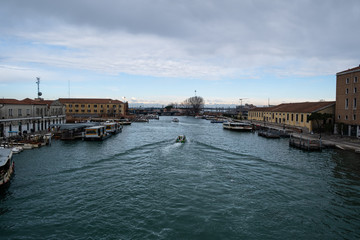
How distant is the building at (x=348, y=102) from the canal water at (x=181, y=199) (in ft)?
45.7

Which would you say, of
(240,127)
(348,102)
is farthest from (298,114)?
(240,127)

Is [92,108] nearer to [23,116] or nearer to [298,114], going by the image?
[23,116]

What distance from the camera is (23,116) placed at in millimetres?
44344

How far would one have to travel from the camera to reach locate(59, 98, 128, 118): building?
108 meters

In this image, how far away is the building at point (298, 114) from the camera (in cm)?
4551

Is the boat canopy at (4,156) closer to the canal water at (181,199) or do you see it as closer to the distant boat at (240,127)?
the canal water at (181,199)

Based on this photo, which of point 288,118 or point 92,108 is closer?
point 288,118

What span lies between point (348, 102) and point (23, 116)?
5953 cm

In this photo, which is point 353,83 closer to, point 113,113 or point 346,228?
point 346,228

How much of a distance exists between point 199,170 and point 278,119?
50.7 meters

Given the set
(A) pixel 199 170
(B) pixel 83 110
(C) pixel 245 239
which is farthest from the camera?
(B) pixel 83 110

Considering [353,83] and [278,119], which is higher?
[353,83]

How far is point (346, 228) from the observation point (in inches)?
519

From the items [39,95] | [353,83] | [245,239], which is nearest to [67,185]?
[245,239]
